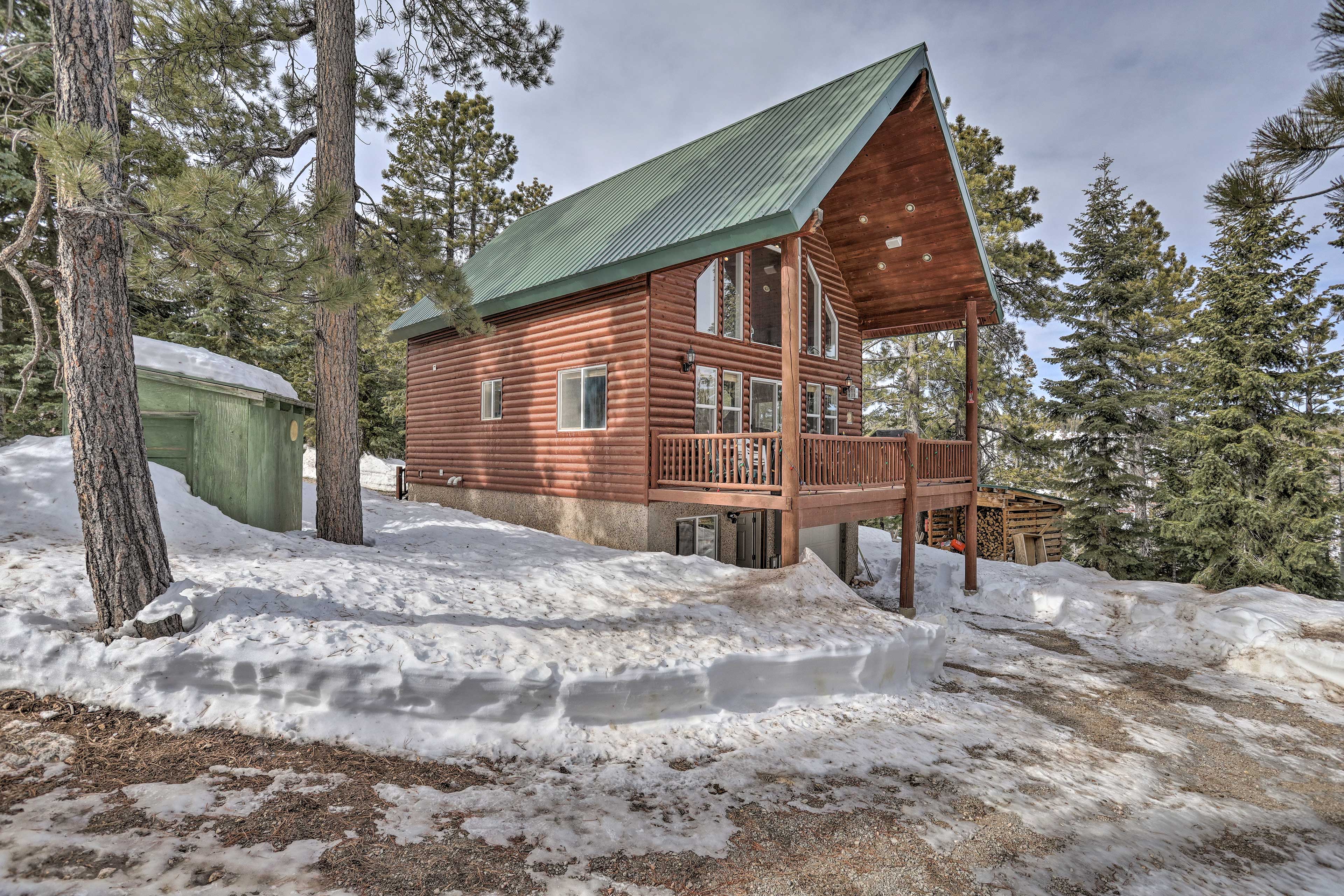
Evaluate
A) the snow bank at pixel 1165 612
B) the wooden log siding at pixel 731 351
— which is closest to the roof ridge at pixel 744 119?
the wooden log siding at pixel 731 351

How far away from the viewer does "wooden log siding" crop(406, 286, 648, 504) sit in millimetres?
10312

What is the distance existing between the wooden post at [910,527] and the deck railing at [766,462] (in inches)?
4.8

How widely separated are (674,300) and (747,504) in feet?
13.0

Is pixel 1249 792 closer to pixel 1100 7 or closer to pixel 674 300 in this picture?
pixel 674 300

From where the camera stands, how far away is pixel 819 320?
13234 millimetres

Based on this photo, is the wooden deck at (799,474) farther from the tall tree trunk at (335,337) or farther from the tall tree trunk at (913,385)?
the tall tree trunk at (913,385)

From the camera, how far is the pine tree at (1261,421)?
12461mm

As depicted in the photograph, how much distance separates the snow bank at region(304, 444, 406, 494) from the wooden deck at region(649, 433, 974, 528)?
17.7 m

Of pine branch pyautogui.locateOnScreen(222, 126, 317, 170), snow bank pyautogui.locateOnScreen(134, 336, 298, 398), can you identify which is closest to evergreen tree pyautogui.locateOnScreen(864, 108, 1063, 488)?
pine branch pyautogui.locateOnScreen(222, 126, 317, 170)

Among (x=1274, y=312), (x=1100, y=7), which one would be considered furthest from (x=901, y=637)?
(x=1100, y=7)

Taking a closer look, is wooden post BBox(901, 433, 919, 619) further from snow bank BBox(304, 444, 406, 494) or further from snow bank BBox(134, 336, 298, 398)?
snow bank BBox(304, 444, 406, 494)

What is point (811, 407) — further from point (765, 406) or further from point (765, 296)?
point (765, 296)

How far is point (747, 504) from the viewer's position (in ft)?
28.2

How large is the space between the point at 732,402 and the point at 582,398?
2867 millimetres
